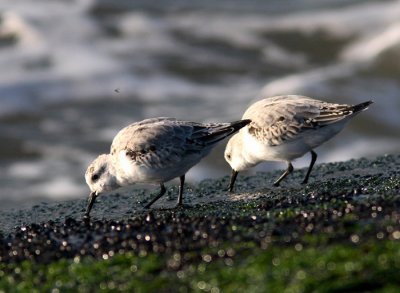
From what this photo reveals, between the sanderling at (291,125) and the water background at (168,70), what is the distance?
17.9 feet

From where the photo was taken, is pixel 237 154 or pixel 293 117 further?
pixel 237 154

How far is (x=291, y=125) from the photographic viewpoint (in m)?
9.54

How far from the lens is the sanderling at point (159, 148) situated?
922 cm

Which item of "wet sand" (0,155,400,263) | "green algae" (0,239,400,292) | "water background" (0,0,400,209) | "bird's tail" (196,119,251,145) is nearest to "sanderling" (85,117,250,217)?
"bird's tail" (196,119,251,145)

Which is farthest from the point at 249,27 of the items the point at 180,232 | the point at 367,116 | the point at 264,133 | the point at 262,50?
the point at 180,232

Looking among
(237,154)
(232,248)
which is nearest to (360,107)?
(237,154)

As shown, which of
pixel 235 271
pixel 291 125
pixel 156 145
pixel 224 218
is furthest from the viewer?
pixel 291 125

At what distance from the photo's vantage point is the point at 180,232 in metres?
7.24

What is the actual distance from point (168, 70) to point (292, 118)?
1137 centimetres

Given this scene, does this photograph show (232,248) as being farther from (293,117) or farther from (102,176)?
(102,176)

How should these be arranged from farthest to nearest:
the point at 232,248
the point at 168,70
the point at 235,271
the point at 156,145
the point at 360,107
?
the point at 168,70, the point at 360,107, the point at 156,145, the point at 232,248, the point at 235,271

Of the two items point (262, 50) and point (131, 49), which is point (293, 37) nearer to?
point (262, 50)

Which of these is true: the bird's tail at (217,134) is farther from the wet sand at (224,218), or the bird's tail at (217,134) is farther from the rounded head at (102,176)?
the rounded head at (102,176)

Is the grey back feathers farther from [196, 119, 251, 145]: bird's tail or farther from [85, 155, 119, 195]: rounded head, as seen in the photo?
[85, 155, 119, 195]: rounded head
